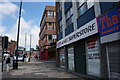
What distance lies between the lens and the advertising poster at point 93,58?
7984 millimetres

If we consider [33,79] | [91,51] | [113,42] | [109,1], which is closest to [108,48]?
[113,42]

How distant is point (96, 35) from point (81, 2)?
4.15 m

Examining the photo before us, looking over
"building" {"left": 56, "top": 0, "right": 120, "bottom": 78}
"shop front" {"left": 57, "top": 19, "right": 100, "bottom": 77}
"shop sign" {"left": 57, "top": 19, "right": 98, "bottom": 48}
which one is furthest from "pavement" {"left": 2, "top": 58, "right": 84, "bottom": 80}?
"shop sign" {"left": 57, "top": 19, "right": 98, "bottom": 48}

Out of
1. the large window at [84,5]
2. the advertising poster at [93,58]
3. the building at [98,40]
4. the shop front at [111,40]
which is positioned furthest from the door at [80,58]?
the shop front at [111,40]

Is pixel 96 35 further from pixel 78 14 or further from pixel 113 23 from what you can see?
pixel 78 14

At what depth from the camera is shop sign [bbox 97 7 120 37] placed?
5922 mm

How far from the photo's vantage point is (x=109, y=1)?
6699 mm

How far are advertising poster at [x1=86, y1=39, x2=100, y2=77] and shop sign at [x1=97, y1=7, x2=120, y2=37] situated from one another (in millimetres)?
1402

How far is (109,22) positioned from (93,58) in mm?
3011

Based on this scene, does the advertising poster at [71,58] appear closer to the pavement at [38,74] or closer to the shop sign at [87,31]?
the pavement at [38,74]

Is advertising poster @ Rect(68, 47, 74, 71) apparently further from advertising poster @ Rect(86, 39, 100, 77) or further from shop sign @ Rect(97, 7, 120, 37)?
shop sign @ Rect(97, 7, 120, 37)

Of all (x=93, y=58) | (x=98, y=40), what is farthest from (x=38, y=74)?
(x=98, y=40)

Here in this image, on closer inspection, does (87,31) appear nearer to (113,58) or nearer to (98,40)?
(98,40)

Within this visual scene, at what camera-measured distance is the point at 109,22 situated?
6496mm
